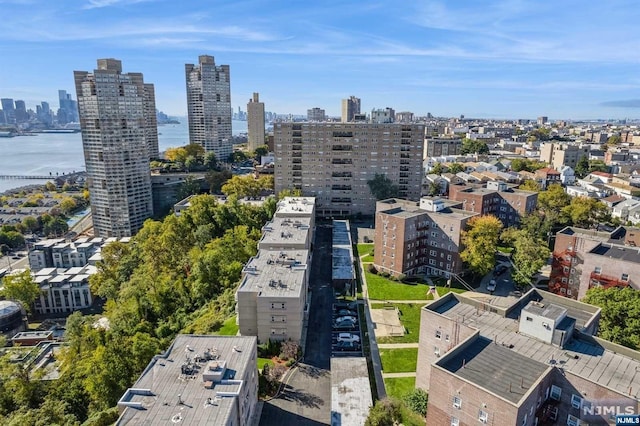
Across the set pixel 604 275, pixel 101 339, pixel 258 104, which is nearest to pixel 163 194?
pixel 101 339

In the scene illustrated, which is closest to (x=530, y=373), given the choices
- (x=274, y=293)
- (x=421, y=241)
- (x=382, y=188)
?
(x=274, y=293)

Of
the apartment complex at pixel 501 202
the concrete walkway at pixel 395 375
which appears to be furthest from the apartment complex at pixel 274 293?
the apartment complex at pixel 501 202

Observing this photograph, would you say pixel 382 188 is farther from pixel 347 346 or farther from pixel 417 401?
pixel 417 401

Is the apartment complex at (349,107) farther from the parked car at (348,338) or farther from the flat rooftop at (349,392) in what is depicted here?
→ the flat rooftop at (349,392)

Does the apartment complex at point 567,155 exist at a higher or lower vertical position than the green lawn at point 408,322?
higher

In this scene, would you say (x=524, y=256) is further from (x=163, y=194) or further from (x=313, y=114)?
(x=313, y=114)

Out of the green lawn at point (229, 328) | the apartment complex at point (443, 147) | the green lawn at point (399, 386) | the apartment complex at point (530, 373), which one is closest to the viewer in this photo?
the apartment complex at point (530, 373)

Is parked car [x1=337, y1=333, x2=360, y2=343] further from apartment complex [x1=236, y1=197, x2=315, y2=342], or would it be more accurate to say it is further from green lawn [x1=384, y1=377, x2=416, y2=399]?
green lawn [x1=384, y1=377, x2=416, y2=399]
